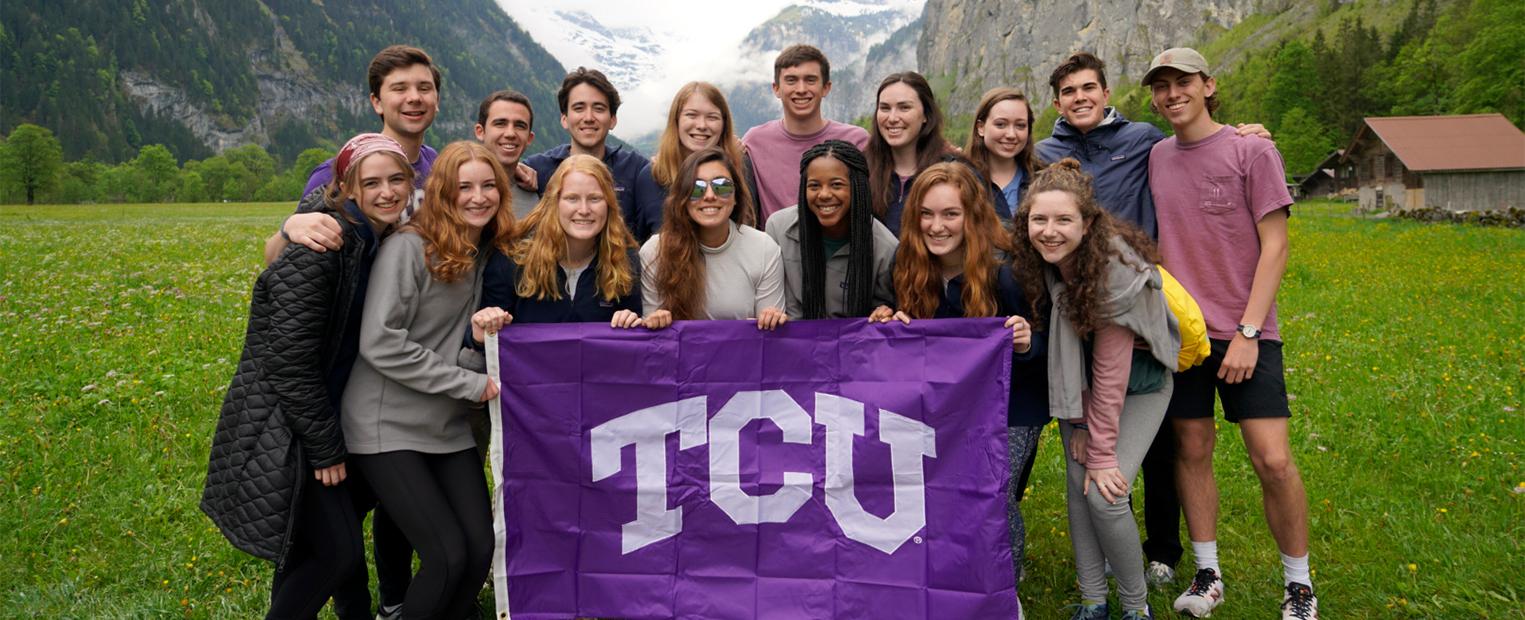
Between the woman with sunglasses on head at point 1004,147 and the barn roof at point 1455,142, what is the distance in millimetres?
49258

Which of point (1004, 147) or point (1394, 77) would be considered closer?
point (1004, 147)

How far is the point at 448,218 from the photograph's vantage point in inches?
179

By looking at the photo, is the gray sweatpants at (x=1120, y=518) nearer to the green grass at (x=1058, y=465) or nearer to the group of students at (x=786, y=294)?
the group of students at (x=786, y=294)

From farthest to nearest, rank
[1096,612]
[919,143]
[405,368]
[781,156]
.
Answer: [781,156] → [919,143] → [1096,612] → [405,368]

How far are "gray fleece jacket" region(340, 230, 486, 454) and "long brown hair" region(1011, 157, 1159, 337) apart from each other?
306cm

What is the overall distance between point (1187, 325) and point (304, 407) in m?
4.49

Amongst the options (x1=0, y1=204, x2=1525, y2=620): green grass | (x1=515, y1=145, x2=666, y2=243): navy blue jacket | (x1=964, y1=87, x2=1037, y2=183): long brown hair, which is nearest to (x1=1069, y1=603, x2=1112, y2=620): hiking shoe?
(x1=0, y1=204, x2=1525, y2=620): green grass

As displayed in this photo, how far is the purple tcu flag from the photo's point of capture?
4.75 m

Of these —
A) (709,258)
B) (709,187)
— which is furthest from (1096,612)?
(709,187)

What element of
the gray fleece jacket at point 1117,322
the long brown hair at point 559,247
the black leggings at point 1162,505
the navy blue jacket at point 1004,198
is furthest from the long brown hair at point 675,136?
the black leggings at point 1162,505

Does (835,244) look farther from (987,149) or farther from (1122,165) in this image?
(1122,165)

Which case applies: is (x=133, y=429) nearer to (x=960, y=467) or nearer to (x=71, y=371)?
(x=71, y=371)

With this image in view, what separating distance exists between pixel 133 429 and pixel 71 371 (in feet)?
8.87

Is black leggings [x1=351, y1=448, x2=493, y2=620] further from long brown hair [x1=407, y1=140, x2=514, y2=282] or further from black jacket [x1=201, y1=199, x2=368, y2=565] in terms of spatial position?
long brown hair [x1=407, y1=140, x2=514, y2=282]
